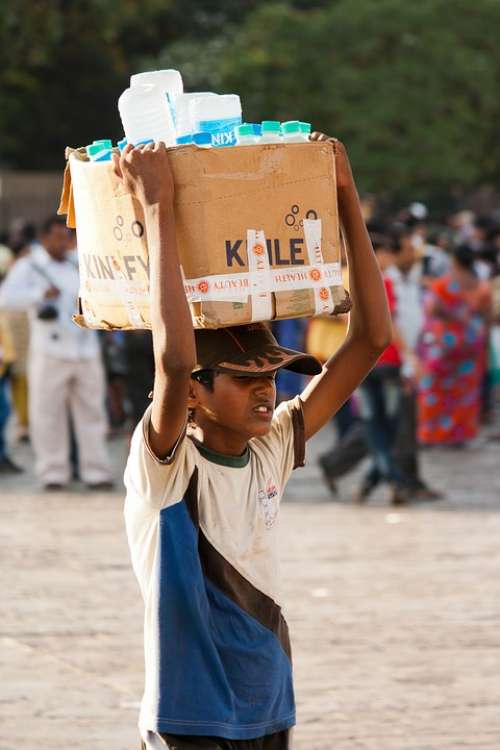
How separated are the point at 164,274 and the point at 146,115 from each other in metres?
0.40

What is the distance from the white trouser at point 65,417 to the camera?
41.6ft

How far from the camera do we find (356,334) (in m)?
4.32

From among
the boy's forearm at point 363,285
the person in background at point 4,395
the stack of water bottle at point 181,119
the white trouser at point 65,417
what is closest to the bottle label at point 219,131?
the stack of water bottle at point 181,119

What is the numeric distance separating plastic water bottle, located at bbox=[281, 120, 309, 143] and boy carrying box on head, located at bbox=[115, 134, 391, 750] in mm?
64

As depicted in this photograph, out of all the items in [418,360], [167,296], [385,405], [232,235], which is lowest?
[385,405]

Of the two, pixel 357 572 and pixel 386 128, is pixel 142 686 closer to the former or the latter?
pixel 357 572

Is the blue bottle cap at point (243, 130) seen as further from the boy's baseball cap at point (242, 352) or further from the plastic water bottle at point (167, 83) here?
the boy's baseball cap at point (242, 352)

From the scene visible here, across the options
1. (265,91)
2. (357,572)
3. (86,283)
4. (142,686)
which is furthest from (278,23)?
(86,283)

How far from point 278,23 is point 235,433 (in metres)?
34.7

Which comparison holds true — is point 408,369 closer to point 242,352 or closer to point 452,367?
point 452,367

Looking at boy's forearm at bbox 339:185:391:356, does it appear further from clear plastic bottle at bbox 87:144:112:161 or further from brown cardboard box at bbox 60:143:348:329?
clear plastic bottle at bbox 87:144:112:161

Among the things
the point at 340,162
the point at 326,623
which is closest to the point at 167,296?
the point at 340,162

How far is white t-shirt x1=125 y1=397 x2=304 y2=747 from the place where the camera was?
382 centimetres

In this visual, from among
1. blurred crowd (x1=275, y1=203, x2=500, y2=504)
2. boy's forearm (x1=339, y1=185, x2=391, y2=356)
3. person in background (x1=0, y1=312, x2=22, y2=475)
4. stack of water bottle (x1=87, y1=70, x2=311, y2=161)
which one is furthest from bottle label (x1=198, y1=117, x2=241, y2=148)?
person in background (x1=0, y1=312, x2=22, y2=475)
